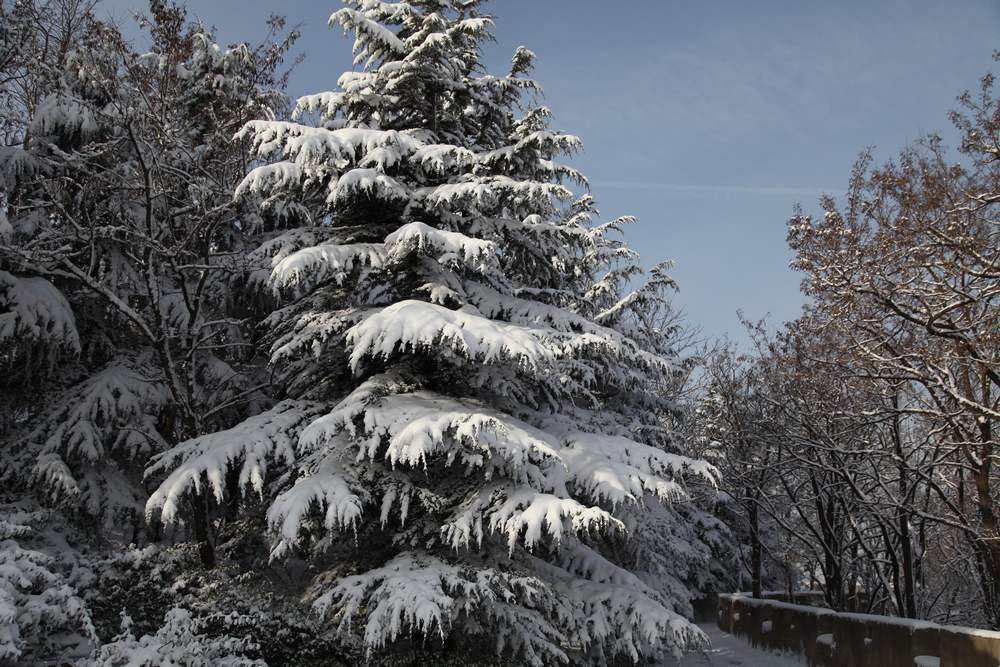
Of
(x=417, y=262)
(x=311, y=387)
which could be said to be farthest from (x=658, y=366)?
(x=311, y=387)

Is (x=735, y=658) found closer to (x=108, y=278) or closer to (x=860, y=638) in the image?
(x=860, y=638)

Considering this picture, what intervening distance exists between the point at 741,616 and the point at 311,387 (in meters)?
16.9

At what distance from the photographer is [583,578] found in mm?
10617

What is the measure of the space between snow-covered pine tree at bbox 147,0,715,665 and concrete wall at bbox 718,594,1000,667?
374 centimetres

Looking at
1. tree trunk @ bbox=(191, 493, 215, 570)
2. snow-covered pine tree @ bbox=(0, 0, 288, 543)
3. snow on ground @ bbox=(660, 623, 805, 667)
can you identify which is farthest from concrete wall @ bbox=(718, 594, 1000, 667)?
snow-covered pine tree @ bbox=(0, 0, 288, 543)

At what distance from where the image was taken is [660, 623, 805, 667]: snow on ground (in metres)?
16.1

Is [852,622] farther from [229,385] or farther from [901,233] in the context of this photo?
[229,385]

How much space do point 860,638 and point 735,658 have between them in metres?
5.51

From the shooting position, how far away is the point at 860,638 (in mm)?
13070

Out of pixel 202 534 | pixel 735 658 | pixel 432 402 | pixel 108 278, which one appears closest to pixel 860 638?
pixel 735 658

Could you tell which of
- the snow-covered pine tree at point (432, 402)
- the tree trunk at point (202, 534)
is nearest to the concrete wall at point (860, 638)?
the snow-covered pine tree at point (432, 402)

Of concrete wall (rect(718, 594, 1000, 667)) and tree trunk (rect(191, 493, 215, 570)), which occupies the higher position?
tree trunk (rect(191, 493, 215, 570))

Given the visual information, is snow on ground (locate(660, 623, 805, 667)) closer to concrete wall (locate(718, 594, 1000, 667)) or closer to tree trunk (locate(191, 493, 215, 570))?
concrete wall (locate(718, 594, 1000, 667))

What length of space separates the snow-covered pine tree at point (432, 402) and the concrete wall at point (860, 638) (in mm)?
3738
